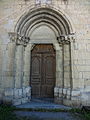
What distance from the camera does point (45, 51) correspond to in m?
5.54

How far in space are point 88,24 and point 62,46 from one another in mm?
1274

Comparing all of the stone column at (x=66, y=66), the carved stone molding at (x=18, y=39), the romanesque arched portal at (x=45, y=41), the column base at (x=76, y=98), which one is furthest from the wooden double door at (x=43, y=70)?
the column base at (x=76, y=98)

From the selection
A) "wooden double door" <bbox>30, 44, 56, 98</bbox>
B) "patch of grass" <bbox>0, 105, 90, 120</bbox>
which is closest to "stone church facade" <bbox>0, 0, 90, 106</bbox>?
"wooden double door" <bbox>30, 44, 56, 98</bbox>

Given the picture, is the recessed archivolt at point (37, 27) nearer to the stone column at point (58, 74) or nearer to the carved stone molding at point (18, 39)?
the carved stone molding at point (18, 39)

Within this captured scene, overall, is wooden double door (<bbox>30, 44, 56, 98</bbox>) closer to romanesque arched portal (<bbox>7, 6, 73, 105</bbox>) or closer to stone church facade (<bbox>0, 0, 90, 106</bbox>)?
stone church facade (<bbox>0, 0, 90, 106</bbox>)

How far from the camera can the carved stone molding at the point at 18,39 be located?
4.73 m

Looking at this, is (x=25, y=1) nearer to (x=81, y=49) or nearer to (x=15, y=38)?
(x=15, y=38)

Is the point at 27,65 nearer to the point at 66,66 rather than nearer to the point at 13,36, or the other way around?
the point at 13,36

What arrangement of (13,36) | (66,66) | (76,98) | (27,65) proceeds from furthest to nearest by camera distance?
1. (27,65)
2. (66,66)
3. (13,36)
4. (76,98)

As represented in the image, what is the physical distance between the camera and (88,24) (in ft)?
15.5

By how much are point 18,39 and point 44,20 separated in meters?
1.43

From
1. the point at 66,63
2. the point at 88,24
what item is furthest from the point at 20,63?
the point at 88,24

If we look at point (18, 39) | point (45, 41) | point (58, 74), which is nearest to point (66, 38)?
point (45, 41)

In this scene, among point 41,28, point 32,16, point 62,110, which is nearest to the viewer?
point 62,110
